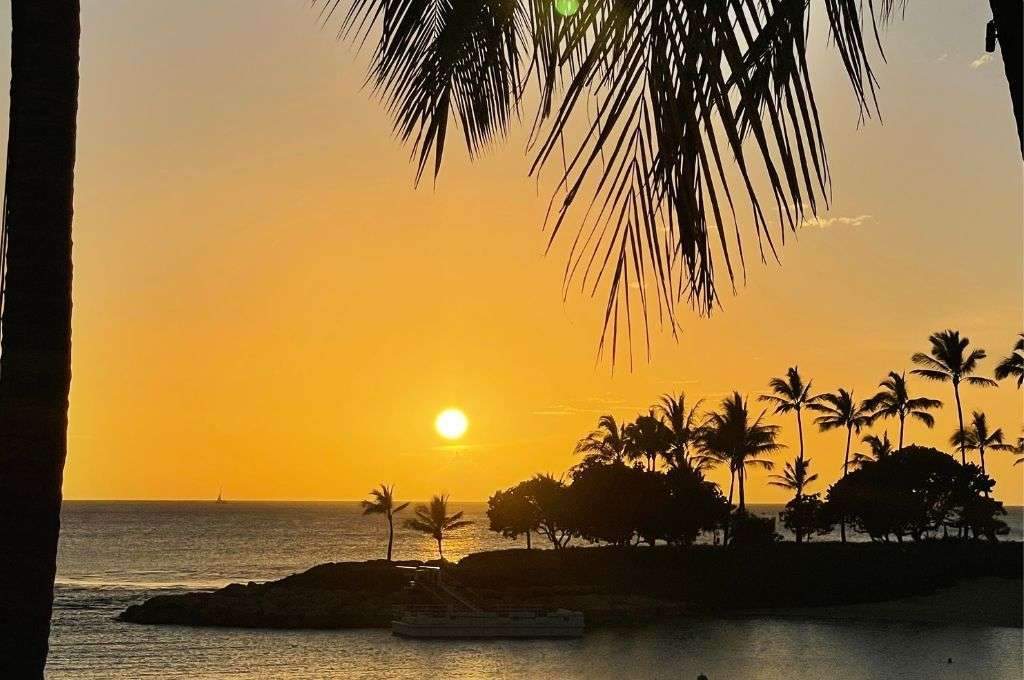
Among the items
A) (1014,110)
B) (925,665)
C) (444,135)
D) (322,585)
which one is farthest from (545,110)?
(322,585)

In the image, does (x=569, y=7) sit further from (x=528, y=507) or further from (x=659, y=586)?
(x=528, y=507)

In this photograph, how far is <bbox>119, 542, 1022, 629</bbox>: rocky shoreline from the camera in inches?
2530

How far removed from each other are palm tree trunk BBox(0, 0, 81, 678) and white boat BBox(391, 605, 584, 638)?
56558mm

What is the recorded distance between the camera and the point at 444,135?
3547mm

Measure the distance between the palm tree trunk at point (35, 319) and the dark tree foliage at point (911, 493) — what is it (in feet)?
220

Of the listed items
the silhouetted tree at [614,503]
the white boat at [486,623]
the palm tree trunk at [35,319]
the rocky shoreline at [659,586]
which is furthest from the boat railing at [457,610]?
the palm tree trunk at [35,319]

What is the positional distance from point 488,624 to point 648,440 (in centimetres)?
2307

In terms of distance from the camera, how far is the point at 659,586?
68125mm

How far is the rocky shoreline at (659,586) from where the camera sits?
2530 inches

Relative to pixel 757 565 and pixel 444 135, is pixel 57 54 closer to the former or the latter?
pixel 444 135

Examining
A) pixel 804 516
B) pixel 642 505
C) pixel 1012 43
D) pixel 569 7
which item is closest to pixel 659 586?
pixel 642 505

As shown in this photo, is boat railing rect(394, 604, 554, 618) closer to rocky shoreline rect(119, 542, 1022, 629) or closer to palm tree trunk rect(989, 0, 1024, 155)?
rocky shoreline rect(119, 542, 1022, 629)

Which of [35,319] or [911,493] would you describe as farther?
[911,493]

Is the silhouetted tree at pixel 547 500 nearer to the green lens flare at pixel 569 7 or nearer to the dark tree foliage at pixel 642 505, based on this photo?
the dark tree foliage at pixel 642 505
